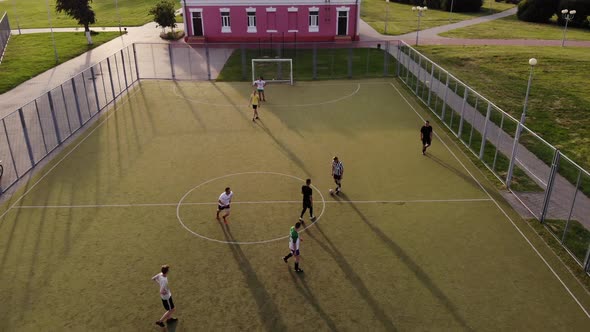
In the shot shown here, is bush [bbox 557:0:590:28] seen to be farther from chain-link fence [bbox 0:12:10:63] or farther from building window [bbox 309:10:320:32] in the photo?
chain-link fence [bbox 0:12:10:63]

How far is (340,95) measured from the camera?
29.7 metres

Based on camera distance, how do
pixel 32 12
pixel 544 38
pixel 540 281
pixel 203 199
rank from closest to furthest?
pixel 540 281 < pixel 203 199 < pixel 544 38 < pixel 32 12

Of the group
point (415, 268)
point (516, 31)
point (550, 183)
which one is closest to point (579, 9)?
point (516, 31)

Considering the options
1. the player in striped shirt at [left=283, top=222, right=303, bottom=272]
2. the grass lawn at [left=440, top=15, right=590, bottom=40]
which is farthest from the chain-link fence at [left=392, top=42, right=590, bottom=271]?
the grass lawn at [left=440, top=15, right=590, bottom=40]

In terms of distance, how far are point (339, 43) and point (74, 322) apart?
40.0 metres

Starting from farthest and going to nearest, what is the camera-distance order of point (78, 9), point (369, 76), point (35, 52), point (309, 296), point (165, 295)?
1. point (78, 9)
2. point (35, 52)
3. point (369, 76)
4. point (309, 296)
5. point (165, 295)

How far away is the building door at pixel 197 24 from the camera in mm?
47031

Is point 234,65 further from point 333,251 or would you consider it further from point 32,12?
point 32,12

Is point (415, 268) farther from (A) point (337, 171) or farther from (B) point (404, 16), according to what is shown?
(B) point (404, 16)

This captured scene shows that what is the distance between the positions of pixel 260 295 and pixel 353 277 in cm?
266

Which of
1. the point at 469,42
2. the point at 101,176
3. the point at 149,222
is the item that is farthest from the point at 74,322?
the point at 469,42

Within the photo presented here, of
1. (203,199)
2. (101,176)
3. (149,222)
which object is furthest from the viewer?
(101,176)

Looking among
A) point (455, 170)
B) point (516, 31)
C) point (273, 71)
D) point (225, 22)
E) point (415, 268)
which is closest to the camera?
point (415, 268)

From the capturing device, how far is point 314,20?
46.6 meters
